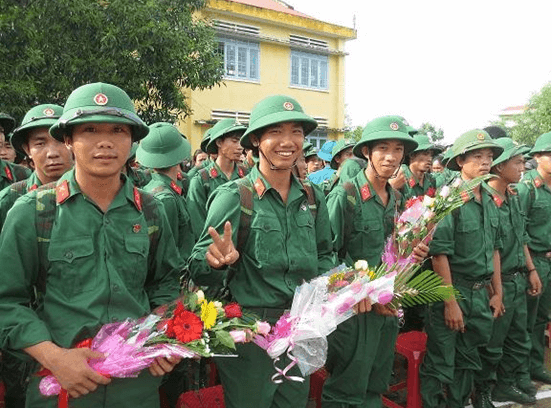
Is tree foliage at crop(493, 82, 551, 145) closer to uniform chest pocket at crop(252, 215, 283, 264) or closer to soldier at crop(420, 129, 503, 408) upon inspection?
soldier at crop(420, 129, 503, 408)

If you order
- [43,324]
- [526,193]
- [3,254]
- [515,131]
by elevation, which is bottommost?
[43,324]

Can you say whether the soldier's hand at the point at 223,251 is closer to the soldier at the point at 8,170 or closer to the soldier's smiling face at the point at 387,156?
the soldier's smiling face at the point at 387,156

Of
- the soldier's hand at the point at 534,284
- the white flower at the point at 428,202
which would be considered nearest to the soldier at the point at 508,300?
the soldier's hand at the point at 534,284

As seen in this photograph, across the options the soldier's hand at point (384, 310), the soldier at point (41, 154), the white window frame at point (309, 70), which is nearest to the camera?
the soldier's hand at point (384, 310)

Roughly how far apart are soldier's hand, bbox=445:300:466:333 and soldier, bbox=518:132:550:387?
63.7 inches

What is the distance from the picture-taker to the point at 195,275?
280cm

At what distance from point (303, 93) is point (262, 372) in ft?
67.7

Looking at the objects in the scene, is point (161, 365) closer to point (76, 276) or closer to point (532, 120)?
point (76, 276)

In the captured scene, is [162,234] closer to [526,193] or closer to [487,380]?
[487,380]

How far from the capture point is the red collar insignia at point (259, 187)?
9.90ft

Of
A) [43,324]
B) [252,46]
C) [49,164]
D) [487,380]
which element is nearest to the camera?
[43,324]

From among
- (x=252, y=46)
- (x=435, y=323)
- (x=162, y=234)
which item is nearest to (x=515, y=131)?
(x=252, y=46)

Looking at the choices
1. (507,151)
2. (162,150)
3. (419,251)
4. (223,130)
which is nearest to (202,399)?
(419,251)

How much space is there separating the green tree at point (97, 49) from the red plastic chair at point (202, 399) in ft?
24.5
